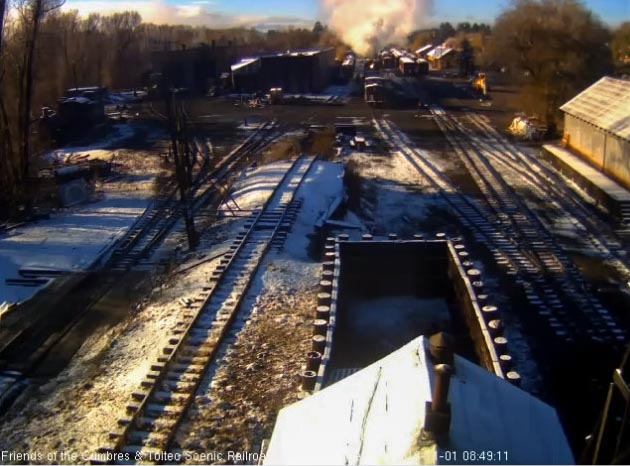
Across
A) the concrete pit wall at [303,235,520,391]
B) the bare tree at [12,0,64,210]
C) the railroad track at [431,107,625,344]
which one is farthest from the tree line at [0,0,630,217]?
the concrete pit wall at [303,235,520,391]

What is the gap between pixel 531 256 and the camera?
16453 mm

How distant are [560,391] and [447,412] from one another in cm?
761

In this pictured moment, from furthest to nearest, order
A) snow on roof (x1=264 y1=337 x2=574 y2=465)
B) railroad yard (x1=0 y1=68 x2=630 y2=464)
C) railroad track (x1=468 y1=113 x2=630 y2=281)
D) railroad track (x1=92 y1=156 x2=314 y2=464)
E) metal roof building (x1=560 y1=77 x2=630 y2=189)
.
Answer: metal roof building (x1=560 y1=77 x2=630 y2=189)
railroad track (x1=468 y1=113 x2=630 y2=281)
railroad yard (x1=0 y1=68 x2=630 y2=464)
railroad track (x1=92 y1=156 x2=314 y2=464)
snow on roof (x1=264 y1=337 x2=574 y2=465)

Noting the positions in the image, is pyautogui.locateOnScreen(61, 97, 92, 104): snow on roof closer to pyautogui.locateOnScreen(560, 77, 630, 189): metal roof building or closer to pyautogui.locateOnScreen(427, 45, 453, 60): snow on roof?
pyautogui.locateOnScreen(560, 77, 630, 189): metal roof building

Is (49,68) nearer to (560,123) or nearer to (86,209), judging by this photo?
(86,209)

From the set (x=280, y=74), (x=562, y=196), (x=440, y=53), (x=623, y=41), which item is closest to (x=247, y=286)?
(x=562, y=196)

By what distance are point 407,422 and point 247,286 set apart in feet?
30.8

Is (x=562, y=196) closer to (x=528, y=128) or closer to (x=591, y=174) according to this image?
(x=591, y=174)

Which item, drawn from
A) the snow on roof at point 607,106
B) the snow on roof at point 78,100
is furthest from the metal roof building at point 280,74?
the snow on roof at point 607,106

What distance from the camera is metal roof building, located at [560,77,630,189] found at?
71.1 feet

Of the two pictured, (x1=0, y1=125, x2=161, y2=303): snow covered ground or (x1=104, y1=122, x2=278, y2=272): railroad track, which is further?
(x1=104, y1=122, x2=278, y2=272): railroad track

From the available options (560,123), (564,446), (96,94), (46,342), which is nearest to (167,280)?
(46,342)

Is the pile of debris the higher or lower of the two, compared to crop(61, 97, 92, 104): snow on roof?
lower

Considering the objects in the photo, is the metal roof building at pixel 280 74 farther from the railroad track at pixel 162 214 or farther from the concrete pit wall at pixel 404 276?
the concrete pit wall at pixel 404 276
